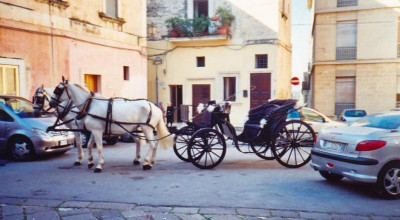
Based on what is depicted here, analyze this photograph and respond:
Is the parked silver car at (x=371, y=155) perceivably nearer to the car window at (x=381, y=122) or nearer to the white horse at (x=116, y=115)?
the car window at (x=381, y=122)

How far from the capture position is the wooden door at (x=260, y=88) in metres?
20.7

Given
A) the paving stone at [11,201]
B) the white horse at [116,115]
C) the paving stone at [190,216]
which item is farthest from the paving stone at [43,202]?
the white horse at [116,115]

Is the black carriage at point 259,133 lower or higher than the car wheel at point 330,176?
higher

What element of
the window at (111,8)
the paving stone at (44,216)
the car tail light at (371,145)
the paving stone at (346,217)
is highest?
the window at (111,8)

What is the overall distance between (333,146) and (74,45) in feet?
37.3

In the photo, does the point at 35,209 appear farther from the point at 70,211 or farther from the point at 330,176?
the point at 330,176

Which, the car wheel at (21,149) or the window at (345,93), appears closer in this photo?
the car wheel at (21,149)

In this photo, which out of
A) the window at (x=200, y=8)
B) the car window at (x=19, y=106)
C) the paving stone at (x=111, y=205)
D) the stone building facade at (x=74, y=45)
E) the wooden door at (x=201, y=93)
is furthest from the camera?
the window at (x=200, y=8)

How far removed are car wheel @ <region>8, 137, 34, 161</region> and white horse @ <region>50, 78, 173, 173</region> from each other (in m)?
1.68

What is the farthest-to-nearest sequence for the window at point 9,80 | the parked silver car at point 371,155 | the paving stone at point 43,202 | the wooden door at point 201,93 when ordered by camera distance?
1. the wooden door at point 201,93
2. the window at point 9,80
3. the parked silver car at point 371,155
4. the paving stone at point 43,202

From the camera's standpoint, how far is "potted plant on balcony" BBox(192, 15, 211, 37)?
21184 mm

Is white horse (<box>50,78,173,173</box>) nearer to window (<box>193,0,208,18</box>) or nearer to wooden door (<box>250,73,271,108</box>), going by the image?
wooden door (<box>250,73,271,108</box>)

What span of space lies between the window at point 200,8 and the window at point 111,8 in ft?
23.1

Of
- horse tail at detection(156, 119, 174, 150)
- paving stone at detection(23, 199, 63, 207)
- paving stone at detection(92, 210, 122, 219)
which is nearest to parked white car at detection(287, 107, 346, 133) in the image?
horse tail at detection(156, 119, 174, 150)
